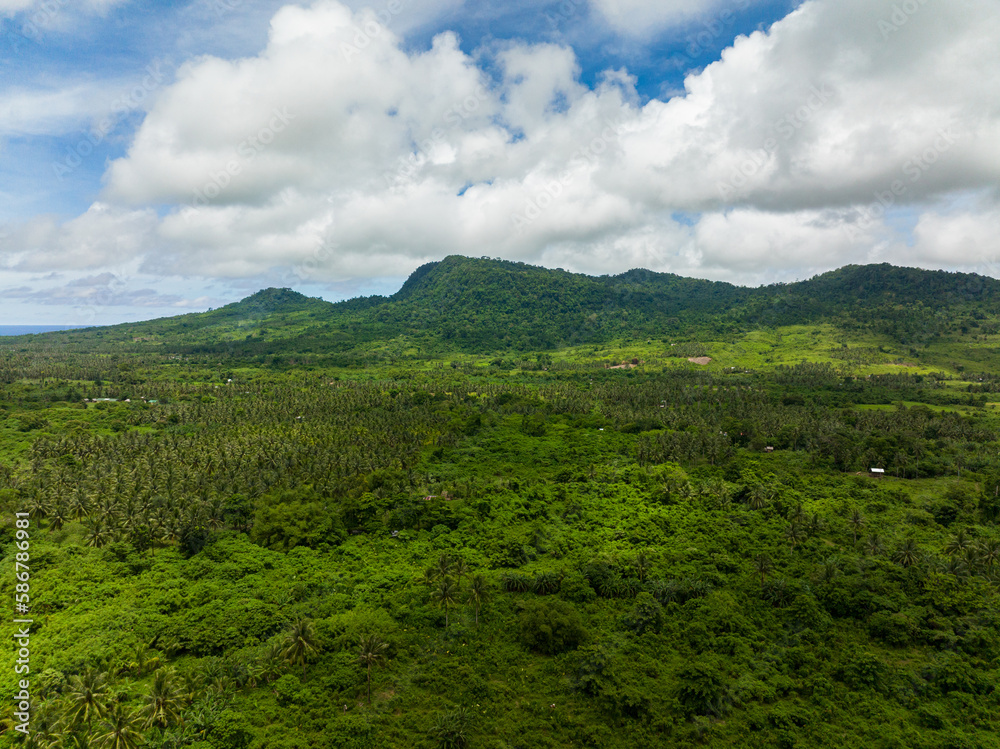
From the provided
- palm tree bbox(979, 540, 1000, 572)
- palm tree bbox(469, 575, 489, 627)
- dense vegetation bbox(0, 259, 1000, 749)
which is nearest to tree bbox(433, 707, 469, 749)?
dense vegetation bbox(0, 259, 1000, 749)

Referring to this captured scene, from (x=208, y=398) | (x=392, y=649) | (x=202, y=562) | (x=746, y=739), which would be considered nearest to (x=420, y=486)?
(x=202, y=562)

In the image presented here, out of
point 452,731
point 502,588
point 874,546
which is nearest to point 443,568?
point 502,588

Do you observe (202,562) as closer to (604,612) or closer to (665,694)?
(604,612)

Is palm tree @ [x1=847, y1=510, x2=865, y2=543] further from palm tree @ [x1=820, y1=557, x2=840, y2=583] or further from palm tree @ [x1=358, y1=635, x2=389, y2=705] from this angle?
palm tree @ [x1=358, y1=635, x2=389, y2=705]

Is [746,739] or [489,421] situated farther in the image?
→ [489,421]

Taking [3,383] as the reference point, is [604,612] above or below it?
below

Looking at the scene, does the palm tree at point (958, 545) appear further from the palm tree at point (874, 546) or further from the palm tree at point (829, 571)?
the palm tree at point (829, 571)
